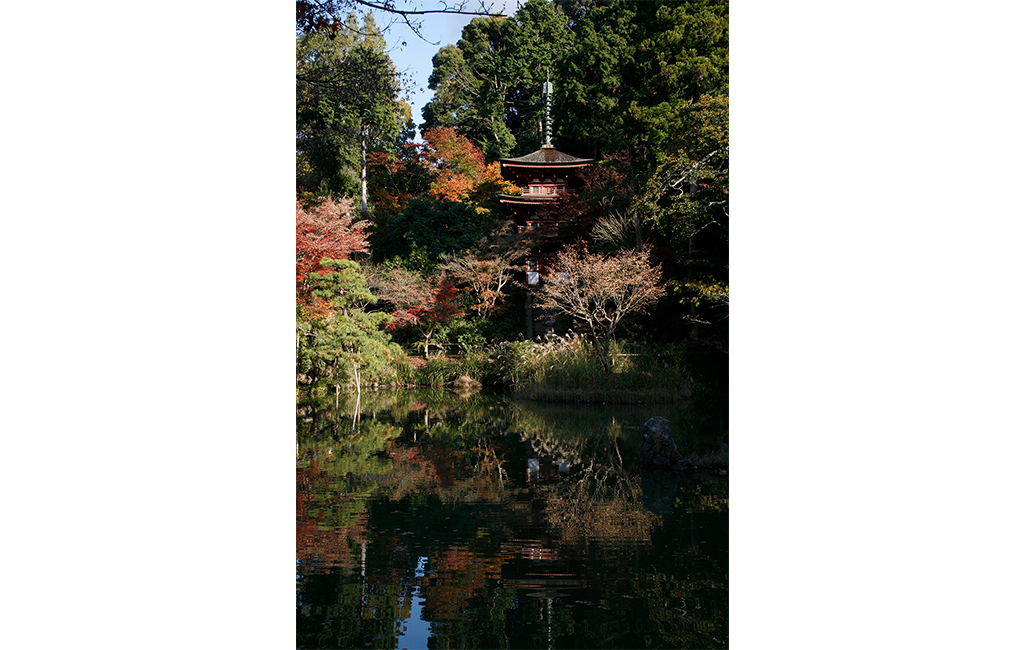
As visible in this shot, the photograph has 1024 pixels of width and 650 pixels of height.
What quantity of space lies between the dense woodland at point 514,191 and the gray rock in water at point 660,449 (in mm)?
3284

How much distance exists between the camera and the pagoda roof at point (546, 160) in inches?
549

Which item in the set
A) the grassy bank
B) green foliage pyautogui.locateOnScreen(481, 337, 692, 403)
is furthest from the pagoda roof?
green foliage pyautogui.locateOnScreen(481, 337, 692, 403)

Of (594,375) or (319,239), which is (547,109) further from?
(594,375)

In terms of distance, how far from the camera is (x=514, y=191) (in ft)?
48.2

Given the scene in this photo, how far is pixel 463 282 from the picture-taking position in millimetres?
12805

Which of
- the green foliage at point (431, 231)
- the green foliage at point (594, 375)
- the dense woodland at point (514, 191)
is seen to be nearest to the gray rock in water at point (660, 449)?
the dense woodland at point (514, 191)

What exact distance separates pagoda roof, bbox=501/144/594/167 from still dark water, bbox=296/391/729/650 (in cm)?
854

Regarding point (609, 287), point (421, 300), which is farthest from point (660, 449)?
point (421, 300)

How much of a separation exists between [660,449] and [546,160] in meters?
9.94

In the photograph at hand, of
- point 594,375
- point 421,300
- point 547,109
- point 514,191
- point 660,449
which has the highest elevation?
point 547,109

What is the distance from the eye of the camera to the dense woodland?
908 cm
